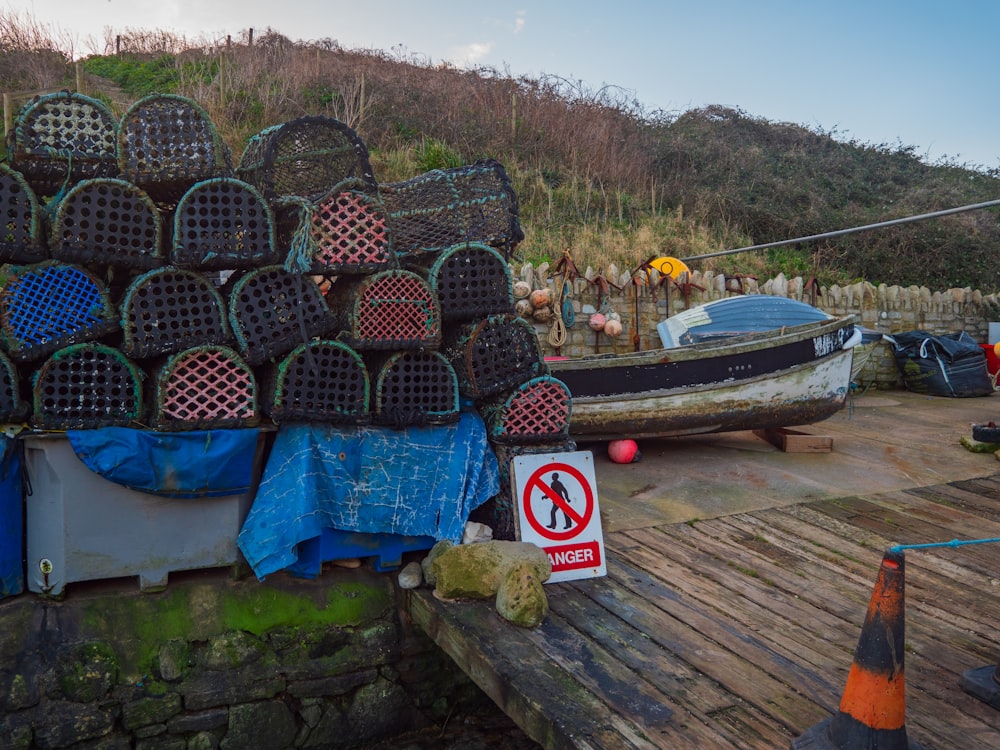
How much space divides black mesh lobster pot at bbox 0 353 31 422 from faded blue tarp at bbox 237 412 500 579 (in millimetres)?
1202

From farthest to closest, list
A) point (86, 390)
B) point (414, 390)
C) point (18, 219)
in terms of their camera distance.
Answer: point (414, 390)
point (86, 390)
point (18, 219)

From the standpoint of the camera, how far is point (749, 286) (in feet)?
39.9

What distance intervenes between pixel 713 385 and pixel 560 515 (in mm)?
3553

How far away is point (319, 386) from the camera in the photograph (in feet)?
13.5

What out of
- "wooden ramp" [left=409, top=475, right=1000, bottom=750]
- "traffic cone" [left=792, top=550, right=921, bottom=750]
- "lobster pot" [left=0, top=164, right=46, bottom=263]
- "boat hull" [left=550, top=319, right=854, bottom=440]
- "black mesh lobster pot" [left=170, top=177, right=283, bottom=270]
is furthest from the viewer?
"boat hull" [left=550, top=319, right=854, bottom=440]

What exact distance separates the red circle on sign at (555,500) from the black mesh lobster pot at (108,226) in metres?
2.33

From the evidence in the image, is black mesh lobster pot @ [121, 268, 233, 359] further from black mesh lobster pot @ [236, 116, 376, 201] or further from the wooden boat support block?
the wooden boat support block

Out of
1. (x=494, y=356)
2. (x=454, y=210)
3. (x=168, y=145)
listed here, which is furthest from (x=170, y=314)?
→ (x=454, y=210)

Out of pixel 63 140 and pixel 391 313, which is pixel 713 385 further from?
pixel 63 140

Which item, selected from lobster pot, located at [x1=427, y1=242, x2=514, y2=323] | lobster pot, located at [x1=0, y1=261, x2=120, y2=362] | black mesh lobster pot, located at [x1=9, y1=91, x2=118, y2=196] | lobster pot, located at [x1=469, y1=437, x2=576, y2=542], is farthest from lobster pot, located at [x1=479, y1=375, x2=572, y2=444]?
black mesh lobster pot, located at [x1=9, y1=91, x2=118, y2=196]

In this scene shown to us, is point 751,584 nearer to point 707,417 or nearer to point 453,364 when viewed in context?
point 453,364

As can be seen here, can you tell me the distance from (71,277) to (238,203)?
883 mm

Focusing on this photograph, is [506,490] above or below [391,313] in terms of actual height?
below

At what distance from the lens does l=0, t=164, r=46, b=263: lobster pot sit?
3639mm
